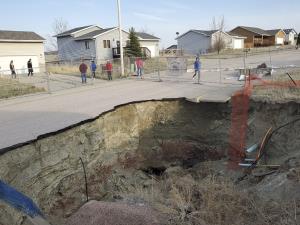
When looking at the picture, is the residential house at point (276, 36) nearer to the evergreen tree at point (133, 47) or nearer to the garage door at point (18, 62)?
the evergreen tree at point (133, 47)

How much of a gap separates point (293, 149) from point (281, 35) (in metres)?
76.7

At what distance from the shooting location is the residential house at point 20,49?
3266 centimetres

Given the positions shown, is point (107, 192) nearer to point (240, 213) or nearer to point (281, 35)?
Answer: point (240, 213)

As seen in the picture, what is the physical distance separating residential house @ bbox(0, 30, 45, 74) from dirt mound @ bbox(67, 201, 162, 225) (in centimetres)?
2866

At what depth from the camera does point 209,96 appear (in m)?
15.0

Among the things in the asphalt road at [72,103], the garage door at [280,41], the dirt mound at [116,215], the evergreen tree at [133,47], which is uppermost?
the garage door at [280,41]

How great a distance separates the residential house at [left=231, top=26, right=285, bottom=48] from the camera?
7062 cm

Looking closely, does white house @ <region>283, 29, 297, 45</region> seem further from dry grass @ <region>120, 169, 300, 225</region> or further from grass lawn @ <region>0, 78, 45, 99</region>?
dry grass @ <region>120, 169, 300, 225</region>

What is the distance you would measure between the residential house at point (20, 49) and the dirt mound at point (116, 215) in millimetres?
28660

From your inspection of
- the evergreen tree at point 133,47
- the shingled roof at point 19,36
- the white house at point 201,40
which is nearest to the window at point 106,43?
the evergreen tree at point 133,47

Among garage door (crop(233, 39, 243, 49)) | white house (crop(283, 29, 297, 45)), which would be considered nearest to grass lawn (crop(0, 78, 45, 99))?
garage door (crop(233, 39, 243, 49))

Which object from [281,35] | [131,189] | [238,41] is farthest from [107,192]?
[281,35]

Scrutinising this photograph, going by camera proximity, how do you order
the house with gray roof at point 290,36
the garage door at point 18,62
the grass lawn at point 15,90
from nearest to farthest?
the grass lawn at point 15,90
the garage door at point 18,62
the house with gray roof at point 290,36

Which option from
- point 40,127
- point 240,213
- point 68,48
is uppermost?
point 68,48
